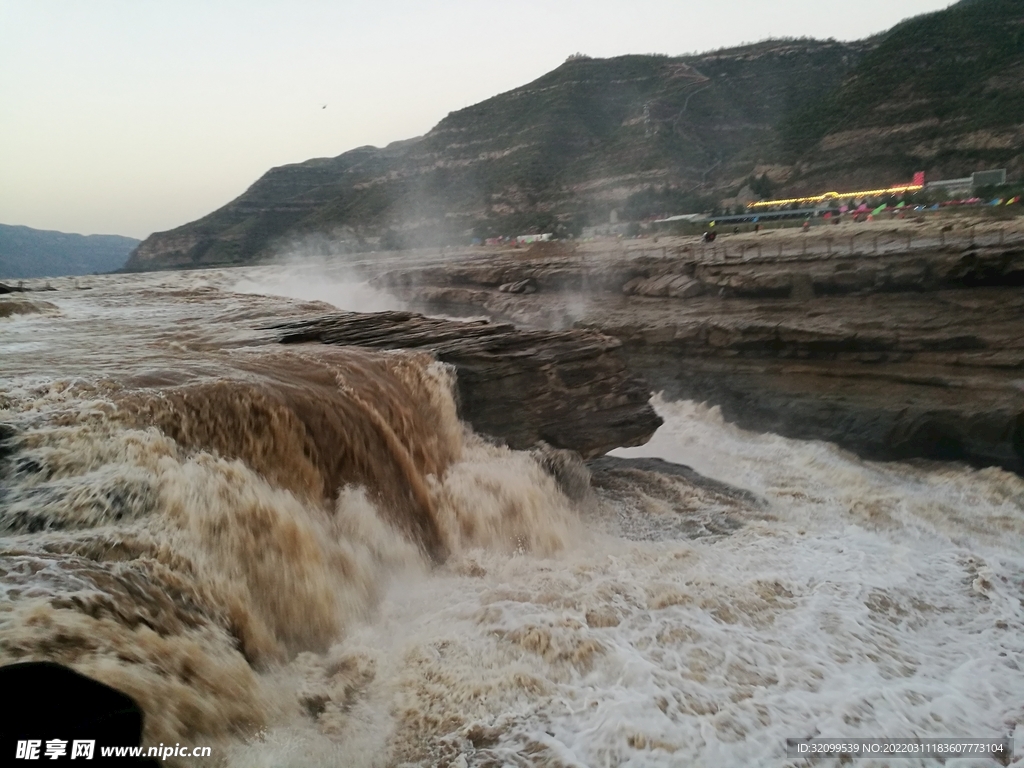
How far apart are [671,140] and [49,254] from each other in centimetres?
5282

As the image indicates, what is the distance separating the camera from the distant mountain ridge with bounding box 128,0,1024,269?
3036 cm

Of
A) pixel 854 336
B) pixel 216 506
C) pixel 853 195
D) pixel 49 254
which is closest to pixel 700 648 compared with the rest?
pixel 216 506

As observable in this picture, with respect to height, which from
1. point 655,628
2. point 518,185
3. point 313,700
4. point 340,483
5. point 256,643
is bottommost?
point 655,628

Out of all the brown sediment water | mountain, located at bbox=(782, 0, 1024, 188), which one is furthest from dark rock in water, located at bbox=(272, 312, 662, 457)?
mountain, located at bbox=(782, 0, 1024, 188)

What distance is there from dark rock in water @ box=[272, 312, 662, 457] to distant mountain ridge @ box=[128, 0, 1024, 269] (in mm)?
25175

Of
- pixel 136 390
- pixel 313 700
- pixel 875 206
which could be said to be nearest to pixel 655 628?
pixel 313 700

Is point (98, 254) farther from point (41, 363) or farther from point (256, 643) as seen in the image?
point (256, 643)

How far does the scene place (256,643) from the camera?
442 centimetres

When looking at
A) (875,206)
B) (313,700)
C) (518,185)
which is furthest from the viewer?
(518,185)

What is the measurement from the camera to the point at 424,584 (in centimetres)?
611

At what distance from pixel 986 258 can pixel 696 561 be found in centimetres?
930

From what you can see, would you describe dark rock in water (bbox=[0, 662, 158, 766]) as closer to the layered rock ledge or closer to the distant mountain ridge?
the layered rock ledge

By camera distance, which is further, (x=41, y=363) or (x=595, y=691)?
(x=41, y=363)

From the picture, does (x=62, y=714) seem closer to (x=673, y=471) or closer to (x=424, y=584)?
(x=424, y=584)
